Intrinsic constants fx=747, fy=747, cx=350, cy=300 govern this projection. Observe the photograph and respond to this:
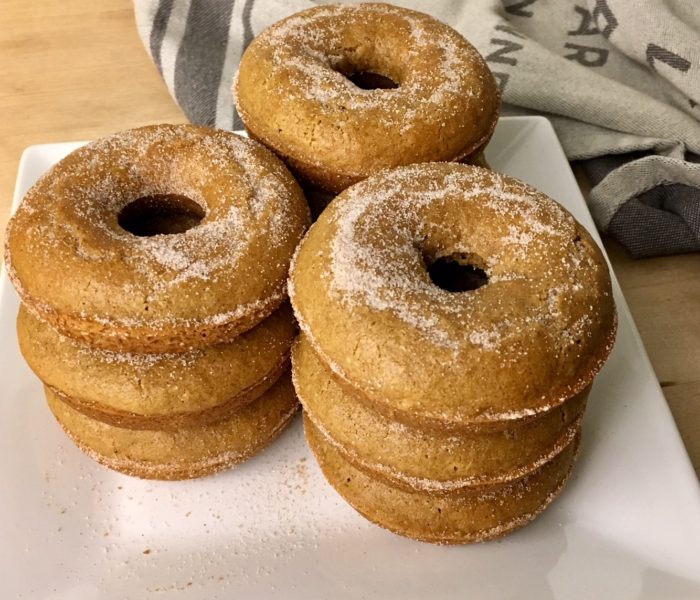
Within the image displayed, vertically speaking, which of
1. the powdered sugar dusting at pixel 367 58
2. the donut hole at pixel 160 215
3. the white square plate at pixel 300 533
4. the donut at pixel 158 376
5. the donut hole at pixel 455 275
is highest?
the powdered sugar dusting at pixel 367 58

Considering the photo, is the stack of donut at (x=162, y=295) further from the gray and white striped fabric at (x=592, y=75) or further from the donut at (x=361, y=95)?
the gray and white striped fabric at (x=592, y=75)

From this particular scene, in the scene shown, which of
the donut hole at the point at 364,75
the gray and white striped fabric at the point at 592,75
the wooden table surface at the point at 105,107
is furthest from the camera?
the gray and white striped fabric at the point at 592,75

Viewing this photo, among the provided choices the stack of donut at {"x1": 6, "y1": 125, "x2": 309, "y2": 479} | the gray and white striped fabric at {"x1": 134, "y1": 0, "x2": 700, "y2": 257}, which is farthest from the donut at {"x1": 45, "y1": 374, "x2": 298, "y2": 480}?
the gray and white striped fabric at {"x1": 134, "y1": 0, "x2": 700, "y2": 257}

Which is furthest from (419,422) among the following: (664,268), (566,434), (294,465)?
(664,268)

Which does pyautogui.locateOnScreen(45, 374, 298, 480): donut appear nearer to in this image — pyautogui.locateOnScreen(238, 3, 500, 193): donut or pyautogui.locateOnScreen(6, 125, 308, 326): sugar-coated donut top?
pyautogui.locateOnScreen(6, 125, 308, 326): sugar-coated donut top

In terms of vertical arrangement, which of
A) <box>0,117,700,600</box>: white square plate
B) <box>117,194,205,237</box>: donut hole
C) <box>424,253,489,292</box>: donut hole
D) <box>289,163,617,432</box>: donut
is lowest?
<box>0,117,700,600</box>: white square plate

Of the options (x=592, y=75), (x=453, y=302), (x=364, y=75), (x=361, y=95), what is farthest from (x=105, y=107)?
(x=453, y=302)

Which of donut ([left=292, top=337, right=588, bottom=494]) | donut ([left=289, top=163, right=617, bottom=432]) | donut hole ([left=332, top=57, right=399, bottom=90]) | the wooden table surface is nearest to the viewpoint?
donut ([left=289, top=163, right=617, bottom=432])

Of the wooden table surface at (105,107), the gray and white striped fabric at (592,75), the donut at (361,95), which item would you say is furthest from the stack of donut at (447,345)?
the gray and white striped fabric at (592,75)
